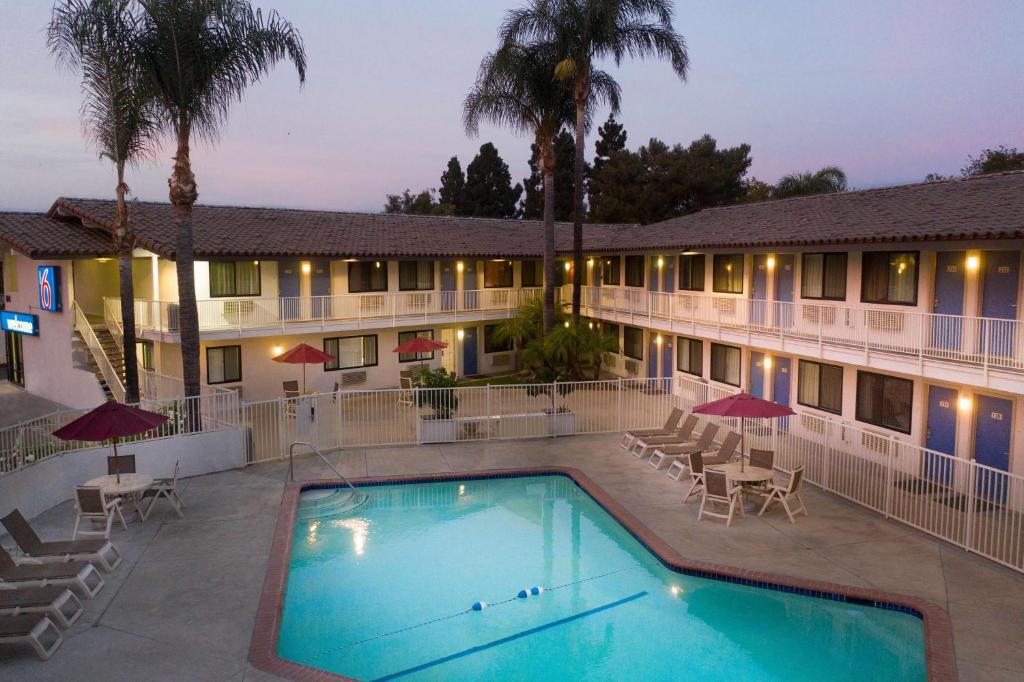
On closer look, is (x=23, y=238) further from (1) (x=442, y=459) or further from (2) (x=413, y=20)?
(2) (x=413, y=20)

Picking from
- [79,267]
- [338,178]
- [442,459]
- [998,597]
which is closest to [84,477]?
[442,459]

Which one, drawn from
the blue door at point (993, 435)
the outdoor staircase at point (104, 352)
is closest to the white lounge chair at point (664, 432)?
the blue door at point (993, 435)

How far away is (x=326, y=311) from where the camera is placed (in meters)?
25.9

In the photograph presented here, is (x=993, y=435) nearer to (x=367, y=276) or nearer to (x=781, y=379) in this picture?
(x=781, y=379)

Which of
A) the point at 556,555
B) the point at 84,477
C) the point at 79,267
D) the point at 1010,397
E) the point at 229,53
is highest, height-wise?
the point at 229,53

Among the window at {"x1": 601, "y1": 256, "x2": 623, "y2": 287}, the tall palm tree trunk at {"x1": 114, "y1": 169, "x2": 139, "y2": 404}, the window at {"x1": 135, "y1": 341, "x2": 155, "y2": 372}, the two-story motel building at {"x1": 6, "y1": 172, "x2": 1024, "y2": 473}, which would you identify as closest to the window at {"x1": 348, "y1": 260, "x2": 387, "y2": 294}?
the two-story motel building at {"x1": 6, "y1": 172, "x2": 1024, "y2": 473}

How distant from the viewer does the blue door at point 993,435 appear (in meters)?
15.5

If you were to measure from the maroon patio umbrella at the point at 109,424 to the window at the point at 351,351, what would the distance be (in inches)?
570

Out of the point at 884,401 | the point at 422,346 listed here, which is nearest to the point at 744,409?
the point at 884,401

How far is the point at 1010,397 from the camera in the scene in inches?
605

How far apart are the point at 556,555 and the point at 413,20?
26.4 meters

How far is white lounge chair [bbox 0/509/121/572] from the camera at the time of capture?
1083 centimetres

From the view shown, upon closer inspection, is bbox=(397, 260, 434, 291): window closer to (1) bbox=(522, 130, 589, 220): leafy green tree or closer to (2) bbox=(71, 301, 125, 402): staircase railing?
(2) bbox=(71, 301, 125, 402): staircase railing

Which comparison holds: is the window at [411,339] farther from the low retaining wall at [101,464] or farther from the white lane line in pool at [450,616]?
the white lane line in pool at [450,616]
